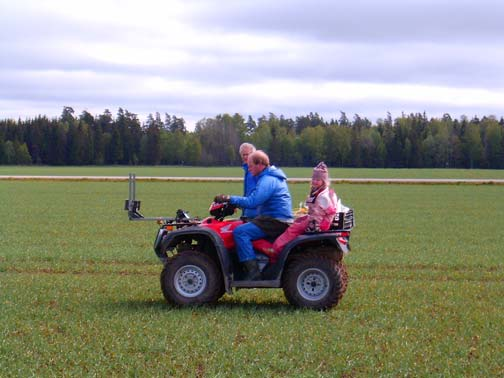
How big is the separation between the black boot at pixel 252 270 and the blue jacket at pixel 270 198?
0.65m

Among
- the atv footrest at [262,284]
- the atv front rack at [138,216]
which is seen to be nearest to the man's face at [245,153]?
the atv front rack at [138,216]

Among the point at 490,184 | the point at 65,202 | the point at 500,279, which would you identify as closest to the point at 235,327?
the point at 500,279

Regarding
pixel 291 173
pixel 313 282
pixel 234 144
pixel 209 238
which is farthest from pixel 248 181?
pixel 234 144

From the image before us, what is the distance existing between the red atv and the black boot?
2.4 inches

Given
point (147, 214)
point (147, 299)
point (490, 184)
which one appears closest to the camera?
point (147, 299)

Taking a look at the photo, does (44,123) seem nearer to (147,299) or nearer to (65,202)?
(65,202)

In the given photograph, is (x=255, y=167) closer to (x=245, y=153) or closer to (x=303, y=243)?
(x=245, y=153)

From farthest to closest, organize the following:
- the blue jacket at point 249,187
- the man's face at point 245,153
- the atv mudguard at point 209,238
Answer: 1. the man's face at point 245,153
2. the blue jacket at point 249,187
3. the atv mudguard at point 209,238

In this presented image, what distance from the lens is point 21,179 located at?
66312 mm

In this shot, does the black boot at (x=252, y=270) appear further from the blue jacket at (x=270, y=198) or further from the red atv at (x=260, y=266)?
the blue jacket at (x=270, y=198)

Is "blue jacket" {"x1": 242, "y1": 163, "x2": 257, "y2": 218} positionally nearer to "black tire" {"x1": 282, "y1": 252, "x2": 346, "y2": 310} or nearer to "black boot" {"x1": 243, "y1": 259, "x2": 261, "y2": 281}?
"black boot" {"x1": 243, "y1": 259, "x2": 261, "y2": 281}

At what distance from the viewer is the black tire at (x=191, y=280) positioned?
1059cm

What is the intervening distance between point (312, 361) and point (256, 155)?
3.28m

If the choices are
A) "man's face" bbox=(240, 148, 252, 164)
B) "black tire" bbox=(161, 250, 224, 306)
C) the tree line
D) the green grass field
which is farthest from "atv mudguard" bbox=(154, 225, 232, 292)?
the tree line
